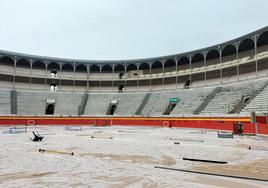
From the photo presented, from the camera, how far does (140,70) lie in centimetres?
6009

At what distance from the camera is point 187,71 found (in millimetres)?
52750

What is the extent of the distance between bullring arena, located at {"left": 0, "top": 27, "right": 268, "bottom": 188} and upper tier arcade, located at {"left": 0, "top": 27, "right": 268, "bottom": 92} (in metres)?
0.22

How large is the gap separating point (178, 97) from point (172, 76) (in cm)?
795

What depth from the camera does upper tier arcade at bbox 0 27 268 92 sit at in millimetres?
43625

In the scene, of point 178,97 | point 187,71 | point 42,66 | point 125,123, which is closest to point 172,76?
point 187,71

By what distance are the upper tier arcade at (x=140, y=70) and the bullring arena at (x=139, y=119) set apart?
0.73 feet

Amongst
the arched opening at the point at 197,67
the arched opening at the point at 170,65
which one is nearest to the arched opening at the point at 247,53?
the arched opening at the point at 197,67

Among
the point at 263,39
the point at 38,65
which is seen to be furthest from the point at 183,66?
the point at 38,65

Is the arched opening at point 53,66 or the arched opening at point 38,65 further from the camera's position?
the arched opening at point 53,66

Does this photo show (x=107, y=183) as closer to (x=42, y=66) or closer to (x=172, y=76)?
(x=172, y=76)

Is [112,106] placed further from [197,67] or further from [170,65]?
[197,67]

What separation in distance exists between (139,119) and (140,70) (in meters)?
19.4

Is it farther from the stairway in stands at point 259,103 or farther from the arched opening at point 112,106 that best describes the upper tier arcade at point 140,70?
the stairway in stands at point 259,103

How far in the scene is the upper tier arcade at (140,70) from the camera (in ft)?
143
